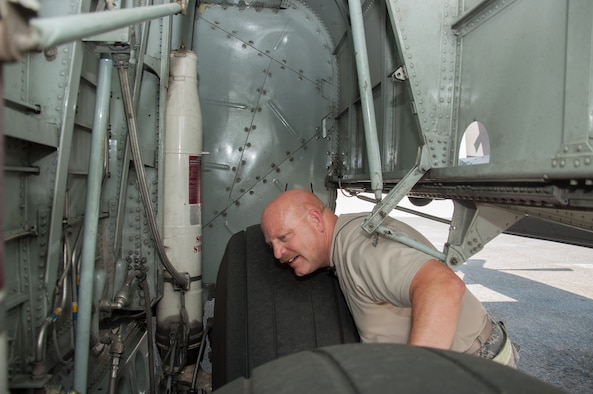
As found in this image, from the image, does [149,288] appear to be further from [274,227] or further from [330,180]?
[330,180]

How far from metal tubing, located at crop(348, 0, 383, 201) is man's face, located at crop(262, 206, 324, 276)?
349 mm

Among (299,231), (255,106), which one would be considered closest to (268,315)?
(299,231)

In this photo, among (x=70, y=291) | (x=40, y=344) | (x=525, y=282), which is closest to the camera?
(x=40, y=344)

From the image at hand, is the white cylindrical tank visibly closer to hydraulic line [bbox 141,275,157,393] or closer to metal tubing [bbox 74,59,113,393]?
hydraulic line [bbox 141,275,157,393]

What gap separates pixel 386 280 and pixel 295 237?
50 centimetres

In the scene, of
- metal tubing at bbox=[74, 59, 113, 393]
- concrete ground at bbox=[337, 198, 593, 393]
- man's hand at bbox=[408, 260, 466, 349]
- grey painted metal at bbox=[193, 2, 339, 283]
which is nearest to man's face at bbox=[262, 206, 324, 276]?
man's hand at bbox=[408, 260, 466, 349]

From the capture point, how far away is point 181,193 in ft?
8.70

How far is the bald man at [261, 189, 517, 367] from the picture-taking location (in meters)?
1.25

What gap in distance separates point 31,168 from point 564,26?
6.21 feet

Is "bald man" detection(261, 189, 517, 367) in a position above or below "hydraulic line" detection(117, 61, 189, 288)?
below

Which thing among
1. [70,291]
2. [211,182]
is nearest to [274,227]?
[70,291]

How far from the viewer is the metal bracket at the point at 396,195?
5.37 ft

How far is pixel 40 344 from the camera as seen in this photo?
53.6 inches

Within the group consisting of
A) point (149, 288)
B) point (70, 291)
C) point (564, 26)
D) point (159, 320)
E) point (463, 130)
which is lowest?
point (159, 320)
